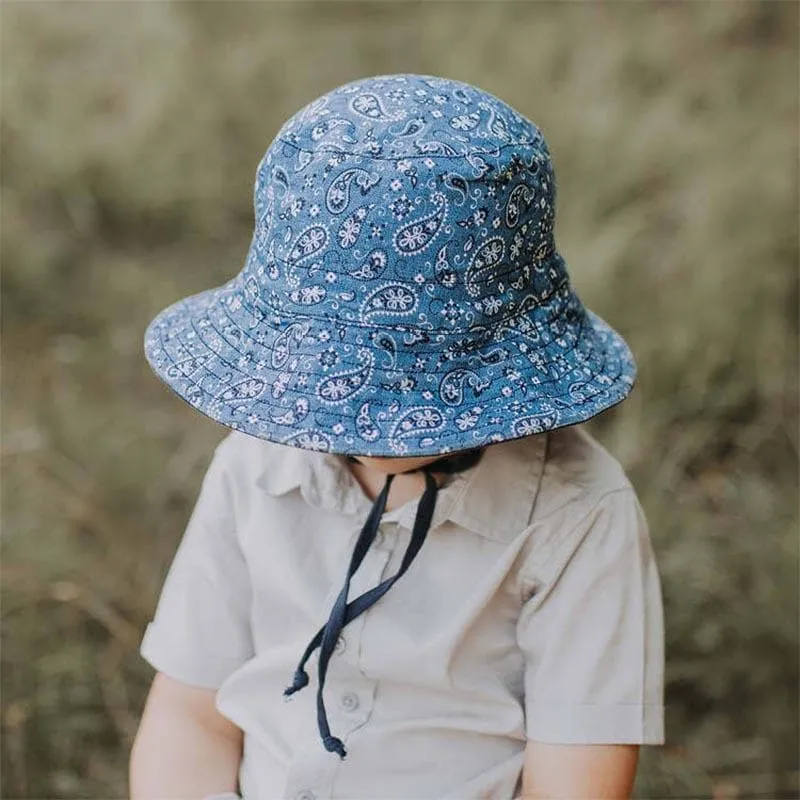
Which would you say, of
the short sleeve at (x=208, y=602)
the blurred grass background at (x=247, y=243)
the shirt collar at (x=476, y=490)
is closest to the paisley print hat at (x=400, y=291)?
the shirt collar at (x=476, y=490)

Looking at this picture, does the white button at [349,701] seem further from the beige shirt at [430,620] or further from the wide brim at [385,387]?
the wide brim at [385,387]

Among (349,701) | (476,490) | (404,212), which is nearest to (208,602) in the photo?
(349,701)

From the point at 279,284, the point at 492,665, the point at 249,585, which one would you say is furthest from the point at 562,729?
the point at 279,284

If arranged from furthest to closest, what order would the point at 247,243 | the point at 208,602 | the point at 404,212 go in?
the point at 247,243 < the point at 208,602 < the point at 404,212

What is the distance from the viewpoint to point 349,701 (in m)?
1.15

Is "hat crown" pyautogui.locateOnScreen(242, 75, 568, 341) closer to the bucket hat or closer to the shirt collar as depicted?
the bucket hat

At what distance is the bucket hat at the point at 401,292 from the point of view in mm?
Result: 890

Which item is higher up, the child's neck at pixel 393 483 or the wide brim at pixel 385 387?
the wide brim at pixel 385 387

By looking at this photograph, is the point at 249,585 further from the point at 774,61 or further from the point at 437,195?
the point at 774,61

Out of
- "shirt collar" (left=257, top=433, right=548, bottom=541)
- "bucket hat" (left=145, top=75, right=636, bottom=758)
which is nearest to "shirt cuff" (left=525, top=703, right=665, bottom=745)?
"shirt collar" (left=257, top=433, right=548, bottom=541)

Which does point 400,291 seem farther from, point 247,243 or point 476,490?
point 247,243

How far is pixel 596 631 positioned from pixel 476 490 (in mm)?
180

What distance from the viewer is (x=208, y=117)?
3.02m

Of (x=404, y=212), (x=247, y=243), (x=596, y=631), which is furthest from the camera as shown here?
(x=247, y=243)
